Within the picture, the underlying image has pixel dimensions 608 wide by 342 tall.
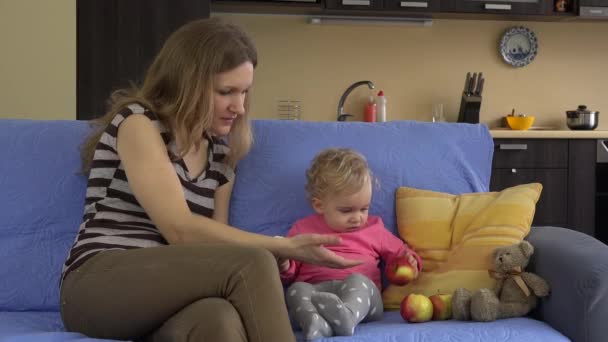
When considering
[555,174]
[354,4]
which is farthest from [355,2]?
[555,174]

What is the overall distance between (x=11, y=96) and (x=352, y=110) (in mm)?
1857

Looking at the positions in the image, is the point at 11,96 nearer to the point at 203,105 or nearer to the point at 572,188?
the point at 203,105

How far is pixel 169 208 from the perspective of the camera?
1909 mm

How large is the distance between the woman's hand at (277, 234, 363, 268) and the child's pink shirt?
180mm

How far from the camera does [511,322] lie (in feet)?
6.46

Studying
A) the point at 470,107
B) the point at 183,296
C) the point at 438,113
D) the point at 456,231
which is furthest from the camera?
the point at 438,113

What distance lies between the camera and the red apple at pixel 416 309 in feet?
6.58

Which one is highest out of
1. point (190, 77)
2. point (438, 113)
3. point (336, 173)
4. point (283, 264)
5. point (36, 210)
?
point (190, 77)

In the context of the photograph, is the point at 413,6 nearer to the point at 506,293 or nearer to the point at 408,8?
the point at 408,8

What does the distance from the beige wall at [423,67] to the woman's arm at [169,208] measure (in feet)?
9.33

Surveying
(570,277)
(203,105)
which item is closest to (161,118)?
(203,105)

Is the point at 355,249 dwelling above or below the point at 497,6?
below

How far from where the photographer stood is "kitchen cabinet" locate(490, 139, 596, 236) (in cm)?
438

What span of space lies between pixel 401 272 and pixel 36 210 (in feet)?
3.13
